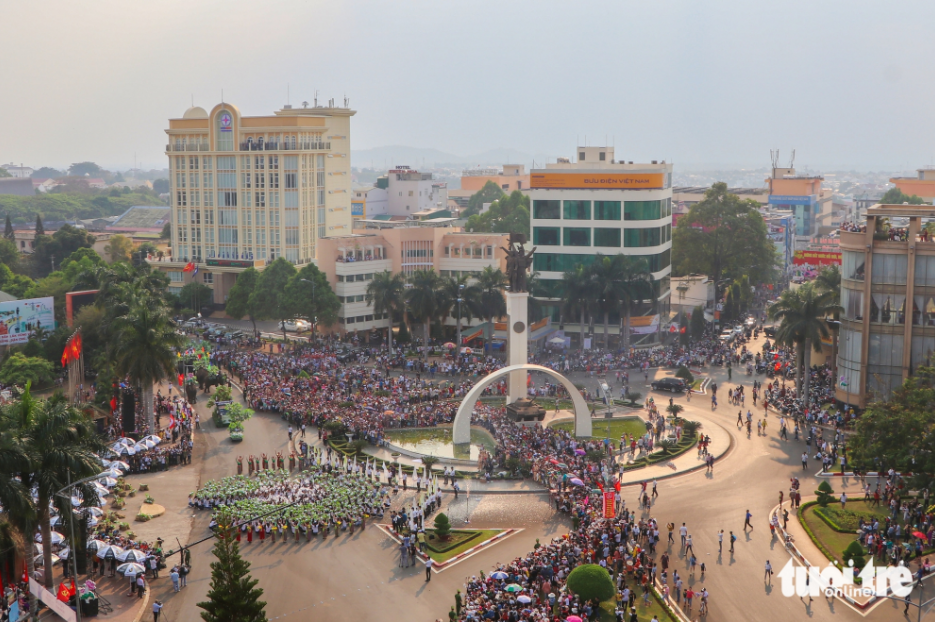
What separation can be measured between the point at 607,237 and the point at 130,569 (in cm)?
5793

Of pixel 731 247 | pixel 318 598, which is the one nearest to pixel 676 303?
pixel 731 247

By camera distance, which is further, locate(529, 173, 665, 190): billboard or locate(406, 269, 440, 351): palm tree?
locate(529, 173, 665, 190): billboard

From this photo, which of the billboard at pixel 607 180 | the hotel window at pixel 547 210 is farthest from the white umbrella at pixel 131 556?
the hotel window at pixel 547 210

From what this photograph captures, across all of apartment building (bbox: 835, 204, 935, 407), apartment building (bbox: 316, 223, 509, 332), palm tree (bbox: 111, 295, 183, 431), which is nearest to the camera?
palm tree (bbox: 111, 295, 183, 431)

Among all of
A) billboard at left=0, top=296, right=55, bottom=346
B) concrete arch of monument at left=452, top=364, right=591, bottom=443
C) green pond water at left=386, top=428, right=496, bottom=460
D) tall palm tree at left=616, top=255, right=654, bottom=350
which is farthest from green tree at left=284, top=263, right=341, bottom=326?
concrete arch of monument at left=452, top=364, right=591, bottom=443

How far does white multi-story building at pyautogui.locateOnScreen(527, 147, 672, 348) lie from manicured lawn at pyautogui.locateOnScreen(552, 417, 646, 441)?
25.3m

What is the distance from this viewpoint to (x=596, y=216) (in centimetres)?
8544

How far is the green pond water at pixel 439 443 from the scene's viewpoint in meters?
52.3

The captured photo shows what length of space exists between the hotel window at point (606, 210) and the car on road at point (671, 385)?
22.3 m

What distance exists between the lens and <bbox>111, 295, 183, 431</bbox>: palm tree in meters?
54.0

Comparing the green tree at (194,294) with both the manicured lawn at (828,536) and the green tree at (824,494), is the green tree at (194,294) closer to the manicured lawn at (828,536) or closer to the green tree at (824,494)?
the green tree at (824,494)

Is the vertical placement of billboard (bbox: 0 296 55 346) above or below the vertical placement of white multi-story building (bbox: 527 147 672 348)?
below

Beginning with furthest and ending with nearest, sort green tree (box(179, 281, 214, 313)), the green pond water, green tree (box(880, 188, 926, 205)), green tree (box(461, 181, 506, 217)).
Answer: green tree (box(461, 181, 506, 217)), green tree (box(880, 188, 926, 205)), green tree (box(179, 281, 214, 313)), the green pond water

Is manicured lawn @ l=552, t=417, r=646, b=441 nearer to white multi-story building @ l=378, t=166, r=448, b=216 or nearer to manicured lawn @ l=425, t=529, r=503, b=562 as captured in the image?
manicured lawn @ l=425, t=529, r=503, b=562
